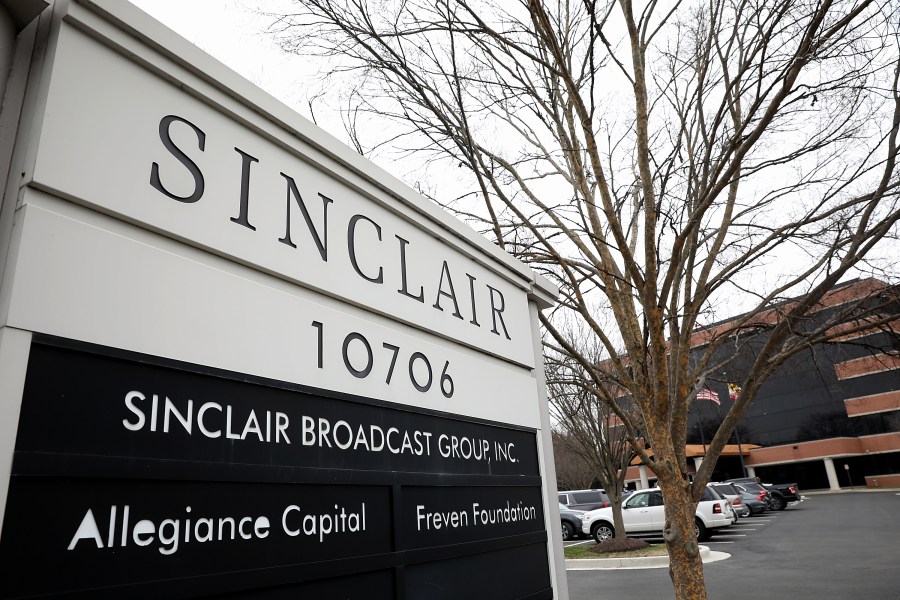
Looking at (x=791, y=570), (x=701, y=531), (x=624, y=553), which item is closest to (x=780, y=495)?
(x=701, y=531)

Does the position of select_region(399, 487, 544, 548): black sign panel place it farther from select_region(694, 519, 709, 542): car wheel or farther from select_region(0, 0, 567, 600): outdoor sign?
select_region(694, 519, 709, 542): car wheel

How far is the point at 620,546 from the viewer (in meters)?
16.2

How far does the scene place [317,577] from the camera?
5.73 feet

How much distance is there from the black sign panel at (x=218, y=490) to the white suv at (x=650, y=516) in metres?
18.0

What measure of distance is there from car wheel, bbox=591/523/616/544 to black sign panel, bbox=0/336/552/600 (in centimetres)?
1813

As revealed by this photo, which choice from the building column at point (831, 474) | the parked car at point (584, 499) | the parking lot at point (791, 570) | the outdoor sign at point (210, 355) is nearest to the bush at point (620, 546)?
the parking lot at point (791, 570)

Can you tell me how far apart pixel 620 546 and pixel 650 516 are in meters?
2.99

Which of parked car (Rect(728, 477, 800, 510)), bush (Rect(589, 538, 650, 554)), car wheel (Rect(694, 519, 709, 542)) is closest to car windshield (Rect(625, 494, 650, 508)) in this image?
car wheel (Rect(694, 519, 709, 542))

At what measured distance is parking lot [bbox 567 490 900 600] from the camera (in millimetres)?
10172

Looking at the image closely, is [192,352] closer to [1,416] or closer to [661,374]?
[1,416]

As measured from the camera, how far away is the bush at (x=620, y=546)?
16125 mm

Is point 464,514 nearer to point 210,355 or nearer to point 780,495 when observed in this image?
point 210,355

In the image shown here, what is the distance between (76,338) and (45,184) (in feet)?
1.19

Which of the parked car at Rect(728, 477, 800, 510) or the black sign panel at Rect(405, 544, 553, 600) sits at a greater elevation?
the black sign panel at Rect(405, 544, 553, 600)
